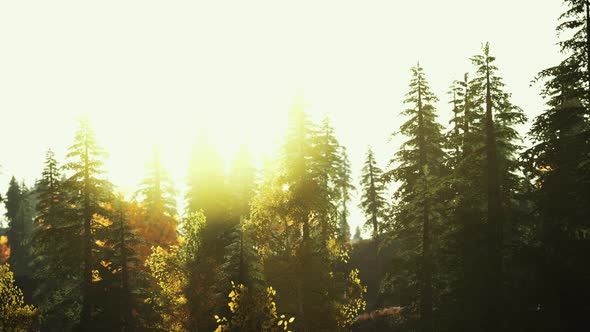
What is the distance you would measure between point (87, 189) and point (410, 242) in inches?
756

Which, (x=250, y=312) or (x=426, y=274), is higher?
(x=426, y=274)

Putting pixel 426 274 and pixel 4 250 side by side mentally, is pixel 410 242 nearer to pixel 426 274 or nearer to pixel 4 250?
pixel 426 274

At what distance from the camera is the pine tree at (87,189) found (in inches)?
881

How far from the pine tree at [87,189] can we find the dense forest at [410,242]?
8 cm

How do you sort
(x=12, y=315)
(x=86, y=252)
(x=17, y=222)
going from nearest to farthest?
(x=12, y=315) → (x=86, y=252) → (x=17, y=222)

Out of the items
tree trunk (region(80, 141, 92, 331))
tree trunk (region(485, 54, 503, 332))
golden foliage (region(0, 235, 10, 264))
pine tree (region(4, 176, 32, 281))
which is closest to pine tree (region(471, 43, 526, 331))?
tree trunk (region(485, 54, 503, 332))

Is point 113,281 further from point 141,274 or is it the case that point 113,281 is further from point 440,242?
point 440,242

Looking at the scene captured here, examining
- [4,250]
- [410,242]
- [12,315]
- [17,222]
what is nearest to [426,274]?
[410,242]

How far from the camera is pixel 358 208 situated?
5081 centimetres

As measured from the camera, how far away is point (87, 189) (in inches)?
895

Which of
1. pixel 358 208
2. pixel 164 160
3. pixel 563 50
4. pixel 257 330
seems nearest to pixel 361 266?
pixel 358 208

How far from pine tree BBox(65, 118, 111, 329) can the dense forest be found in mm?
→ 84

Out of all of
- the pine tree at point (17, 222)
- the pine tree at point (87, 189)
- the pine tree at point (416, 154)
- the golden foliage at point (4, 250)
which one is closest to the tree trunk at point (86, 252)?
the pine tree at point (87, 189)

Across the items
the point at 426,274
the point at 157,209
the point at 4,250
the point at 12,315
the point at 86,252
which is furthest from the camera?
the point at 4,250
